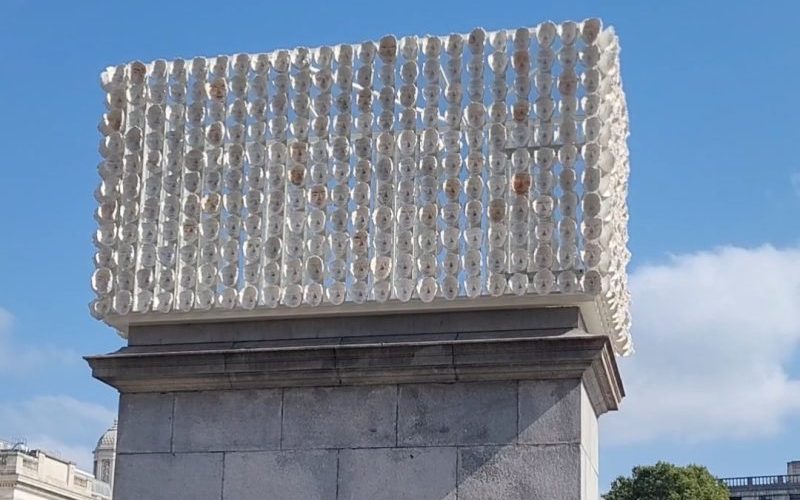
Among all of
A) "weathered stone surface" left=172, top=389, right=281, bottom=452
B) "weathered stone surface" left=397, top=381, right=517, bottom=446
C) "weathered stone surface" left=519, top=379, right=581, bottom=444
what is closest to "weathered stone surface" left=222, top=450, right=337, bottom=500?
"weathered stone surface" left=172, top=389, right=281, bottom=452

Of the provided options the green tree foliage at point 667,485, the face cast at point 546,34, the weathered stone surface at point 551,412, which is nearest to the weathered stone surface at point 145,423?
the weathered stone surface at point 551,412

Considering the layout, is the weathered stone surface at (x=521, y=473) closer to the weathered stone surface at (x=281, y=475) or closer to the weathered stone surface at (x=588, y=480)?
the weathered stone surface at (x=588, y=480)

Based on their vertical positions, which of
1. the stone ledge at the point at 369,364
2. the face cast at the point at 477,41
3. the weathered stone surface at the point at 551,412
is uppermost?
the face cast at the point at 477,41

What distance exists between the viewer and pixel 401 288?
15.1 metres

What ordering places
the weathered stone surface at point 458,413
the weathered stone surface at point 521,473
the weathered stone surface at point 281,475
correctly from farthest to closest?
the weathered stone surface at point 281,475 → the weathered stone surface at point 458,413 → the weathered stone surface at point 521,473

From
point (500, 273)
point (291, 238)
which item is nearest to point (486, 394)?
point (500, 273)

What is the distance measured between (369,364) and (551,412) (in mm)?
2170

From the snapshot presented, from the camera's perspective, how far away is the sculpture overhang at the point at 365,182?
48.9 feet

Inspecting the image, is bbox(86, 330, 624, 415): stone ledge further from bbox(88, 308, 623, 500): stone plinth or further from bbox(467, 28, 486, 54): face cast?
bbox(467, 28, 486, 54): face cast

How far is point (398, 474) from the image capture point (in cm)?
1480

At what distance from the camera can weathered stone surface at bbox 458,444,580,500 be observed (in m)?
14.3

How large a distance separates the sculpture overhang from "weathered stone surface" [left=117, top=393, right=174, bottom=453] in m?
1.01

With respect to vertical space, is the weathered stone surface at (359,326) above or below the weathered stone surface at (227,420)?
above

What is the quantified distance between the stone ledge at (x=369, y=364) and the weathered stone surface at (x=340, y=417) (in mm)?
142
